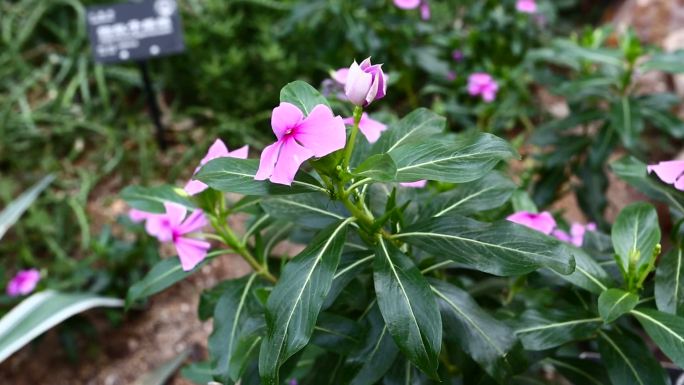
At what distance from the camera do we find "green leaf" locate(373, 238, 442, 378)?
0.82 meters

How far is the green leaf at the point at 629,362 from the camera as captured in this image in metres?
0.98

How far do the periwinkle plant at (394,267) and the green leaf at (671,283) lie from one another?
0.10 feet

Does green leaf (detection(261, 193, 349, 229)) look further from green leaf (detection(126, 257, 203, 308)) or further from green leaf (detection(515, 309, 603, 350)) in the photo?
green leaf (detection(515, 309, 603, 350))

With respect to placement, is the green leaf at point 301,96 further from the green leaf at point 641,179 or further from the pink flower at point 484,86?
the pink flower at point 484,86

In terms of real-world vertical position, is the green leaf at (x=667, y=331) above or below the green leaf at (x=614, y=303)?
below

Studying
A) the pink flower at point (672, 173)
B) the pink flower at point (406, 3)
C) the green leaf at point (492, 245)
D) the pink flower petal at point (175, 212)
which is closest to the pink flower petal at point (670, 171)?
the pink flower at point (672, 173)

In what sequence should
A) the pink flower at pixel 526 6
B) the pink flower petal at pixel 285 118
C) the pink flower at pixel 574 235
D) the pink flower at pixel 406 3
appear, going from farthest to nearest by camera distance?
the pink flower at pixel 526 6 → the pink flower at pixel 406 3 → the pink flower at pixel 574 235 → the pink flower petal at pixel 285 118

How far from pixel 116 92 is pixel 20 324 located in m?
1.55

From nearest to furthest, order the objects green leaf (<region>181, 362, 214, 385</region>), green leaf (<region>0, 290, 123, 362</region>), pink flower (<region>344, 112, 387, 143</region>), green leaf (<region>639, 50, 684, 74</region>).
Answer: pink flower (<region>344, 112, 387, 143</region>)
green leaf (<region>181, 362, 214, 385</region>)
green leaf (<region>0, 290, 123, 362</region>)
green leaf (<region>639, 50, 684, 74</region>)

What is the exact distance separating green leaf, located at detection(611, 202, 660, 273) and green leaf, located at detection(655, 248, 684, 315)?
0.03 meters

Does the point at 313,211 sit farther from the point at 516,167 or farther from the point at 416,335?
the point at 516,167

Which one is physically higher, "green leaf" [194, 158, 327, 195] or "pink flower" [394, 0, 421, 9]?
"green leaf" [194, 158, 327, 195]

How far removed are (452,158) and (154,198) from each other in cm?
60

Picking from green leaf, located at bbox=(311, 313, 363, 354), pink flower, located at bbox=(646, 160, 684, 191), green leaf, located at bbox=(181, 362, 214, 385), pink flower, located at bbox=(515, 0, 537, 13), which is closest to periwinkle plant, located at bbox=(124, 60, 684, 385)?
green leaf, located at bbox=(311, 313, 363, 354)
